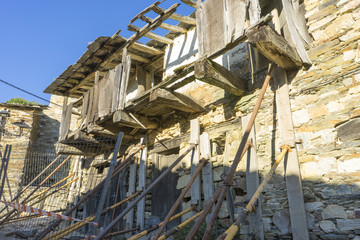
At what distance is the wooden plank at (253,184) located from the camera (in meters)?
3.72

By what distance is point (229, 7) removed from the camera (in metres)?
4.26

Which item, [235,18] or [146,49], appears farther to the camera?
[146,49]

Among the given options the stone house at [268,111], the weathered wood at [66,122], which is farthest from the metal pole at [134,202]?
the weathered wood at [66,122]

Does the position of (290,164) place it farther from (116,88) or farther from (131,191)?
(116,88)

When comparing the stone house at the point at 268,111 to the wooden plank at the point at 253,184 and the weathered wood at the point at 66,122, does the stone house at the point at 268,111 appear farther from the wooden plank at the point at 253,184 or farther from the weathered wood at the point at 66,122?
the weathered wood at the point at 66,122

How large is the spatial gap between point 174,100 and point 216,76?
1.13 meters

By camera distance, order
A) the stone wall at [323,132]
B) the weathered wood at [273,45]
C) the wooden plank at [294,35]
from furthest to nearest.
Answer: the wooden plank at [294,35]
the weathered wood at [273,45]
the stone wall at [323,132]

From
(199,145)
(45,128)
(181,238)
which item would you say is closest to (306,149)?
(199,145)

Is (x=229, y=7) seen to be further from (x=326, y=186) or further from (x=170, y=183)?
(x=170, y=183)

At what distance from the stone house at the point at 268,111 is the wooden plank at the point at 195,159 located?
4 centimetres

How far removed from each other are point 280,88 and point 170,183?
10.1 ft

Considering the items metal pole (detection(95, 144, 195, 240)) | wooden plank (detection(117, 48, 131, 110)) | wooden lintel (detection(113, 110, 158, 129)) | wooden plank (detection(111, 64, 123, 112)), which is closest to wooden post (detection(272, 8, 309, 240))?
metal pole (detection(95, 144, 195, 240))

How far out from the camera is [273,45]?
11.3 ft

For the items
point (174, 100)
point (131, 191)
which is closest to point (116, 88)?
point (174, 100)
